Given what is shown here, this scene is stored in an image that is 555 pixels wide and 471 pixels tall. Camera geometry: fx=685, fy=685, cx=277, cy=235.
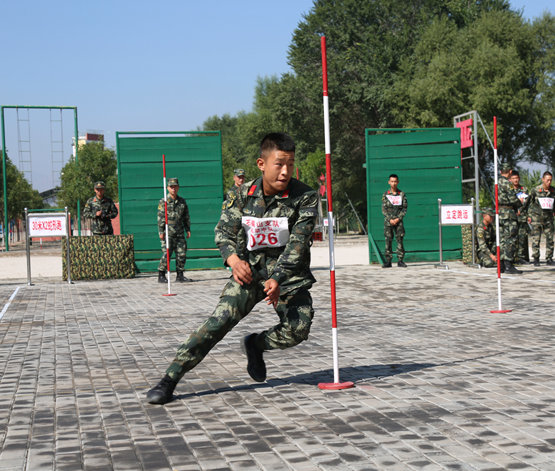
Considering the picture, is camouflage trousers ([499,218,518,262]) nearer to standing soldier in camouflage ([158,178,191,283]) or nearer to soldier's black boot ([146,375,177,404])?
standing soldier in camouflage ([158,178,191,283])

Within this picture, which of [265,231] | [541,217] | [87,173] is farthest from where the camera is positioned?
[87,173]

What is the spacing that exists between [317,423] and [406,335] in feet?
11.9

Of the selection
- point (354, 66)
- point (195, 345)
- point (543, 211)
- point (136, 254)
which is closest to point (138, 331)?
point (195, 345)

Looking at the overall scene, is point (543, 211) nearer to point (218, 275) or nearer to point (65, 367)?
point (218, 275)

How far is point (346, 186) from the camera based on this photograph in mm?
47500

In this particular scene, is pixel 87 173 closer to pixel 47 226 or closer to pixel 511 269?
pixel 47 226

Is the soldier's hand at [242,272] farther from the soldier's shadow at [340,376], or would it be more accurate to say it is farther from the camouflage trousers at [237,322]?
the soldier's shadow at [340,376]

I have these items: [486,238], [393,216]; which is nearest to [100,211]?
[393,216]

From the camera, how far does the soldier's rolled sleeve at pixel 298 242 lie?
479cm

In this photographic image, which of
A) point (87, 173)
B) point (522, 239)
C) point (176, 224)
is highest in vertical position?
point (87, 173)

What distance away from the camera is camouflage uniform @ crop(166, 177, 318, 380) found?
4828 mm

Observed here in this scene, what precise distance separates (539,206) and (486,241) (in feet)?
7.86

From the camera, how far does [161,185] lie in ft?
61.4

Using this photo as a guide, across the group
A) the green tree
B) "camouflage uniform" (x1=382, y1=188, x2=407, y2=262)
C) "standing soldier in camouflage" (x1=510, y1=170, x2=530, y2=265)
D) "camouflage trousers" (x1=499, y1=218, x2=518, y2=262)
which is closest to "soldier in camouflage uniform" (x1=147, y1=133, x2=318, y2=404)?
"camouflage trousers" (x1=499, y1=218, x2=518, y2=262)
